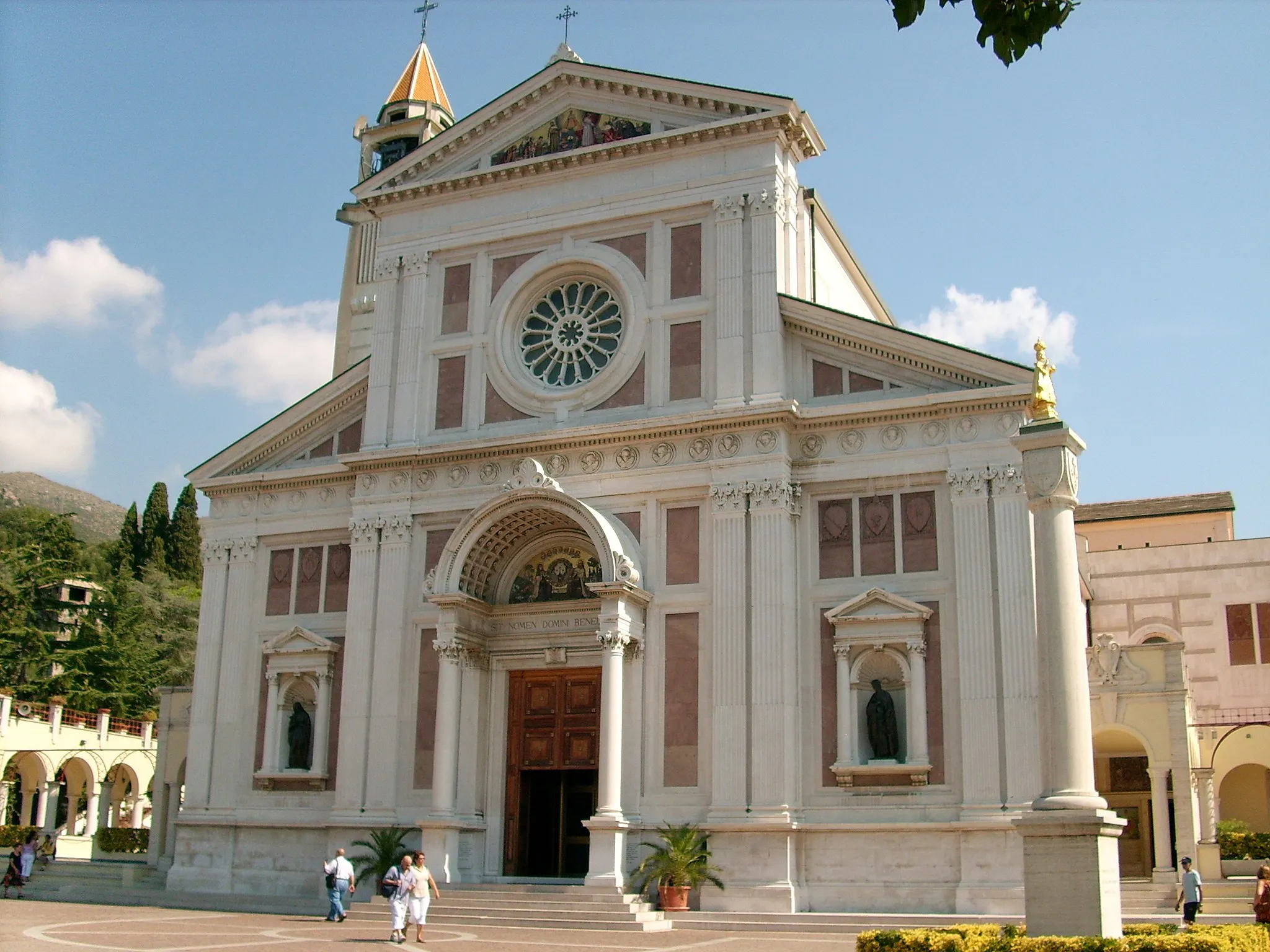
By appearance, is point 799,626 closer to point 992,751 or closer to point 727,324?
point 992,751

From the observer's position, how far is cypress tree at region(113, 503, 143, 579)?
79.2 meters

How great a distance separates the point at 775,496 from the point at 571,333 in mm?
6703

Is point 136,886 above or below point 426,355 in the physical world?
below

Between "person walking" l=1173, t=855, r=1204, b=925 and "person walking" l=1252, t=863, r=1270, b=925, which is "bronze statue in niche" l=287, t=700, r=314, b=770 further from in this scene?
"person walking" l=1252, t=863, r=1270, b=925

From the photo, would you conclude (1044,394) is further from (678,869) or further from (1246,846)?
(1246,846)

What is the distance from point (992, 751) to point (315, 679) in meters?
15.0

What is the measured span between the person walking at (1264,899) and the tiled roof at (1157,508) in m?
32.3

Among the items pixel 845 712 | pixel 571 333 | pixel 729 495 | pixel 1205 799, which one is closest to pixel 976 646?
pixel 845 712

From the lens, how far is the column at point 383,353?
1225 inches

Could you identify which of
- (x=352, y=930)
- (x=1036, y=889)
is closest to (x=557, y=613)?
(x=352, y=930)

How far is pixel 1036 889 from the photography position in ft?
48.5

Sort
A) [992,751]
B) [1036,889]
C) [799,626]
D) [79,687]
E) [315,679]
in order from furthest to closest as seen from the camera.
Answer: [79,687] → [315,679] → [799,626] → [992,751] → [1036,889]

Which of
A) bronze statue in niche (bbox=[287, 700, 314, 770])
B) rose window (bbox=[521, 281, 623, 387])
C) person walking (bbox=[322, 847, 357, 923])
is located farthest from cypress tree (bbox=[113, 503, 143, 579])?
person walking (bbox=[322, 847, 357, 923])

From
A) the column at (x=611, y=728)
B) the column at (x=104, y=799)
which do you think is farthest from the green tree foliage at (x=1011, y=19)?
the column at (x=104, y=799)
